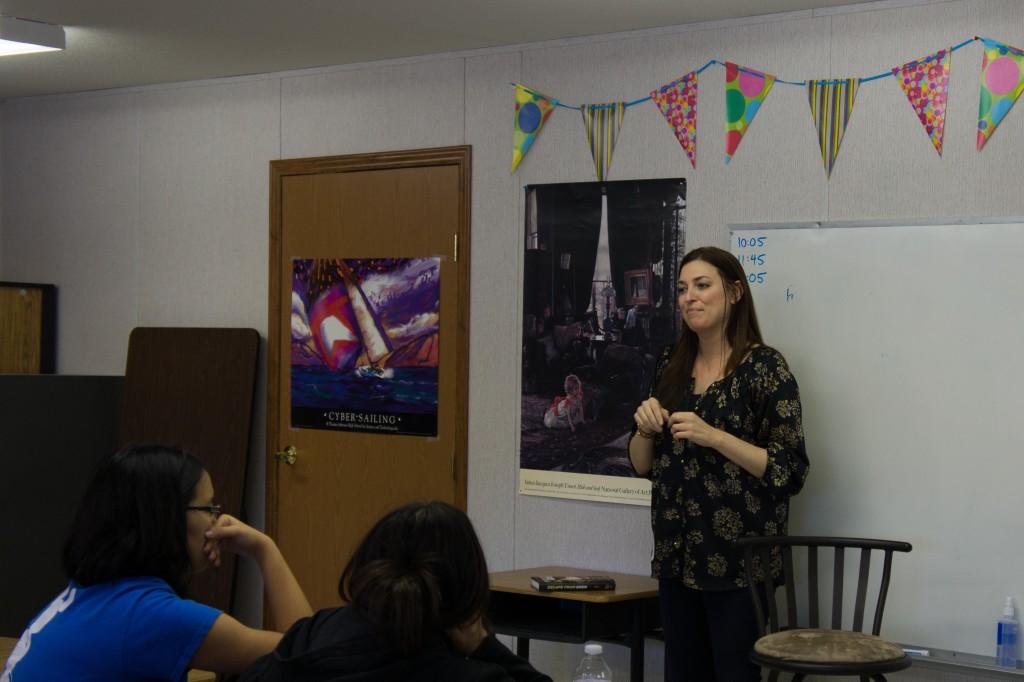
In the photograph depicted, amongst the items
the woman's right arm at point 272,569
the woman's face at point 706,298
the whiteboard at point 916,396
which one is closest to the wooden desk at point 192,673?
the woman's right arm at point 272,569

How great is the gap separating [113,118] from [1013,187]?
156 inches

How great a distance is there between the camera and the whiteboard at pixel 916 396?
354 cm

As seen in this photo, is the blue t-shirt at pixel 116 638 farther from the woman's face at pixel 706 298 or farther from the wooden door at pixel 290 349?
the wooden door at pixel 290 349

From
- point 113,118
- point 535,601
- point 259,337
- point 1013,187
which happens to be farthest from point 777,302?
point 113,118

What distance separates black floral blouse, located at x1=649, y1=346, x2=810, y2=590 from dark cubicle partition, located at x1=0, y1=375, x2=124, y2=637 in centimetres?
269

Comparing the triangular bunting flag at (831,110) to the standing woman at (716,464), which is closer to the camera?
the standing woman at (716,464)

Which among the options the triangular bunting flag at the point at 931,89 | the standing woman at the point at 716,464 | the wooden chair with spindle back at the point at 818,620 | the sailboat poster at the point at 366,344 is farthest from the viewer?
the sailboat poster at the point at 366,344

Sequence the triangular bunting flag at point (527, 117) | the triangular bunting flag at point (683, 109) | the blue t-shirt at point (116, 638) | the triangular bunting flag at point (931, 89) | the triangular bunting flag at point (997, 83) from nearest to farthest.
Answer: the blue t-shirt at point (116, 638) < the triangular bunting flag at point (997, 83) < the triangular bunting flag at point (931, 89) < the triangular bunting flag at point (683, 109) < the triangular bunting flag at point (527, 117)

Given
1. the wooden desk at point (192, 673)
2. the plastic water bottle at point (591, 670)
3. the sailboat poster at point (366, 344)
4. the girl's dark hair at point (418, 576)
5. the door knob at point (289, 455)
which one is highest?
the sailboat poster at point (366, 344)

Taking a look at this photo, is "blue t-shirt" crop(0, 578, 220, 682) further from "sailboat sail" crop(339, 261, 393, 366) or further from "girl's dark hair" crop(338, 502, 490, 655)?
"sailboat sail" crop(339, 261, 393, 366)

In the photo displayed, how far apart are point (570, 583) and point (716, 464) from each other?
618 millimetres

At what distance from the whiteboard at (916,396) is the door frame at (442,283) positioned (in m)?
1.20

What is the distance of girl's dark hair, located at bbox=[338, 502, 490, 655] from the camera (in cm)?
165

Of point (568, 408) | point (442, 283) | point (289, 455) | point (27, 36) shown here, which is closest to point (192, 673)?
point (568, 408)
